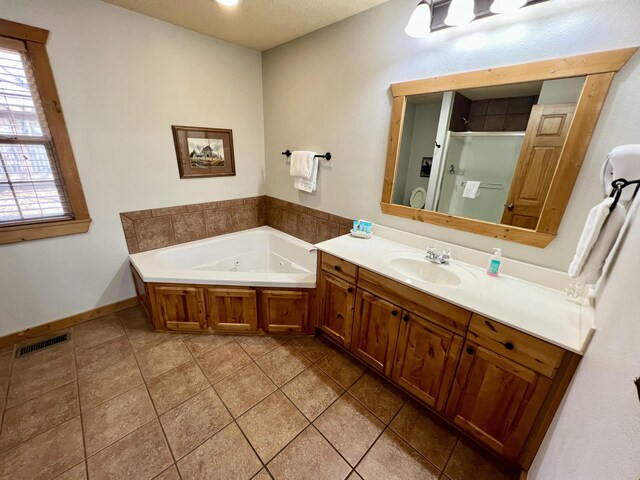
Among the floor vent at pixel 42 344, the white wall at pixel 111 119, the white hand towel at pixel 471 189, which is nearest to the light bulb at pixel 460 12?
the white hand towel at pixel 471 189

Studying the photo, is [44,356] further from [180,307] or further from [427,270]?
[427,270]

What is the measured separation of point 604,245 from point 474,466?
1.24 meters

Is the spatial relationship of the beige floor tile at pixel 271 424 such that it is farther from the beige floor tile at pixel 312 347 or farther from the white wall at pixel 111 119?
the white wall at pixel 111 119

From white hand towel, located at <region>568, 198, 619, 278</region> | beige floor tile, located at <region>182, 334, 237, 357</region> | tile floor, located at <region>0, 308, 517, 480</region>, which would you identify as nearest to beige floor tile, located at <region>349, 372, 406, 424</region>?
tile floor, located at <region>0, 308, 517, 480</region>

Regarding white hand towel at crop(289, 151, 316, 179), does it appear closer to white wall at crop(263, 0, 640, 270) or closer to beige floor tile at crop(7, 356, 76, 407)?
white wall at crop(263, 0, 640, 270)

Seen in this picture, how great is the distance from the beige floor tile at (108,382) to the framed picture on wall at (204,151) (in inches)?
66.9

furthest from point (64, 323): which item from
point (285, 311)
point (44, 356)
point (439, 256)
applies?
point (439, 256)

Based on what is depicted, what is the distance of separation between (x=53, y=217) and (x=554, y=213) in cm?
335

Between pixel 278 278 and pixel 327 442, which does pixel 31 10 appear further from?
pixel 327 442

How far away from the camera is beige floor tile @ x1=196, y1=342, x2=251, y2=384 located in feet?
5.90

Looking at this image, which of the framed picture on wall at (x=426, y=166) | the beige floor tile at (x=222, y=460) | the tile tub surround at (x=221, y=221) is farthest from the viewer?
the tile tub surround at (x=221, y=221)

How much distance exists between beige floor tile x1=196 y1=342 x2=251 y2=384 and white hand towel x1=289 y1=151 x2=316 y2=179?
1645 mm

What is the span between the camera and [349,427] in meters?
1.49

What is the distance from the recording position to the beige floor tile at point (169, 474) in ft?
4.03
